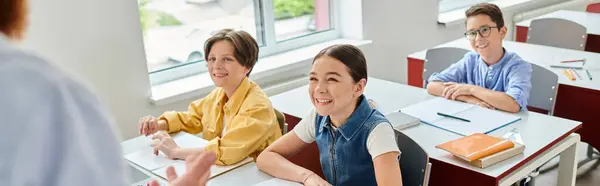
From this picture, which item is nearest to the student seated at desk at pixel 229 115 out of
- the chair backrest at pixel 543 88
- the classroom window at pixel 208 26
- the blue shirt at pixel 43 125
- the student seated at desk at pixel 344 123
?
the student seated at desk at pixel 344 123

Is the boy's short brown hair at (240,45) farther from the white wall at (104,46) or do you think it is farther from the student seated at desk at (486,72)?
the student seated at desk at (486,72)

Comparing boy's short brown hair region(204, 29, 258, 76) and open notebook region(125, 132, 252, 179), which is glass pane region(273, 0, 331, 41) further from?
open notebook region(125, 132, 252, 179)

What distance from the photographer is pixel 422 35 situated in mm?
4621

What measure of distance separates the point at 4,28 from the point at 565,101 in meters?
2.71

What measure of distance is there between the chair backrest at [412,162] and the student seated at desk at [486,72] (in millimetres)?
720

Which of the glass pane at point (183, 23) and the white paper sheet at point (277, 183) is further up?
the glass pane at point (183, 23)

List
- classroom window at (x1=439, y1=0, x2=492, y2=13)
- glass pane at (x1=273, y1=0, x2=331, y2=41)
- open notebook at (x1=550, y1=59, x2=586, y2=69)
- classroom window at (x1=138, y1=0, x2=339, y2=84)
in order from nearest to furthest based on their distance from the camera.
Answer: open notebook at (x1=550, y1=59, x2=586, y2=69) → classroom window at (x1=138, y1=0, x2=339, y2=84) → glass pane at (x1=273, y1=0, x2=331, y2=41) → classroom window at (x1=439, y1=0, x2=492, y2=13)

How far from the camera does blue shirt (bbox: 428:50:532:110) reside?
2.58 meters

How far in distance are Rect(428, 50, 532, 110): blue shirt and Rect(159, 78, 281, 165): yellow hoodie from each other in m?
1.03

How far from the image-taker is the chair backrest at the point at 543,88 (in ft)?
8.99

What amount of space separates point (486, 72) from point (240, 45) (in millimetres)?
1176

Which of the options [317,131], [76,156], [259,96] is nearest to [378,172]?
[317,131]

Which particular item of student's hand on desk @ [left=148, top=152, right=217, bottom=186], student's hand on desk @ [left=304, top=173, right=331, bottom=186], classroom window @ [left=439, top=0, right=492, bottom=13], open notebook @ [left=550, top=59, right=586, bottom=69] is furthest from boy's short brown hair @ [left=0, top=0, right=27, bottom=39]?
classroom window @ [left=439, top=0, right=492, bottom=13]

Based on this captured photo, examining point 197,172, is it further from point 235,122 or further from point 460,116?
point 460,116
